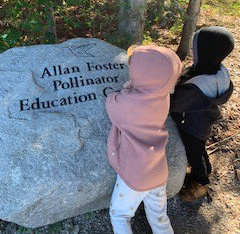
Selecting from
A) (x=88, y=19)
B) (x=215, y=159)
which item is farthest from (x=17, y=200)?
(x=88, y=19)

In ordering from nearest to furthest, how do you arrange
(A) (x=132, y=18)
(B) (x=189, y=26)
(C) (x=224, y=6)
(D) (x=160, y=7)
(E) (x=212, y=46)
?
(E) (x=212, y=46) < (A) (x=132, y=18) < (B) (x=189, y=26) < (D) (x=160, y=7) < (C) (x=224, y=6)

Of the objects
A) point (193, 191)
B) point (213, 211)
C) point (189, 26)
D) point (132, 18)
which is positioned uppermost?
point (132, 18)

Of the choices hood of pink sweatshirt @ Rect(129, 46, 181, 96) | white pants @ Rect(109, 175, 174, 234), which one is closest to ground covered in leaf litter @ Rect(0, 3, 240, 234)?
white pants @ Rect(109, 175, 174, 234)

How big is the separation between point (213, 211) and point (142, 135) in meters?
1.49

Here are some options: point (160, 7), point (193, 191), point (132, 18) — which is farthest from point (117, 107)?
point (160, 7)

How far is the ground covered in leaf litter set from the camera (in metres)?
3.25

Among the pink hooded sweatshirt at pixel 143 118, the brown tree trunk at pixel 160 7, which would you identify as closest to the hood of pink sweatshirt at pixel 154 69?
the pink hooded sweatshirt at pixel 143 118

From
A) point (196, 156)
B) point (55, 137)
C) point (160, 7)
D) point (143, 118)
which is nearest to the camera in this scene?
point (143, 118)

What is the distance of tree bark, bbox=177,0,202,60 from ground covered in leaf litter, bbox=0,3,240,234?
1.29 metres

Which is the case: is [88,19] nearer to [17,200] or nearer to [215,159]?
[215,159]

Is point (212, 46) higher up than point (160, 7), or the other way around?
point (212, 46)

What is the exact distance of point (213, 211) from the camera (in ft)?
11.4

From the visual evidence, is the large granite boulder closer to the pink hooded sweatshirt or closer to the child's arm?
the pink hooded sweatshirt

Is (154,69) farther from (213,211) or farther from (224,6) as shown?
(224,6)
